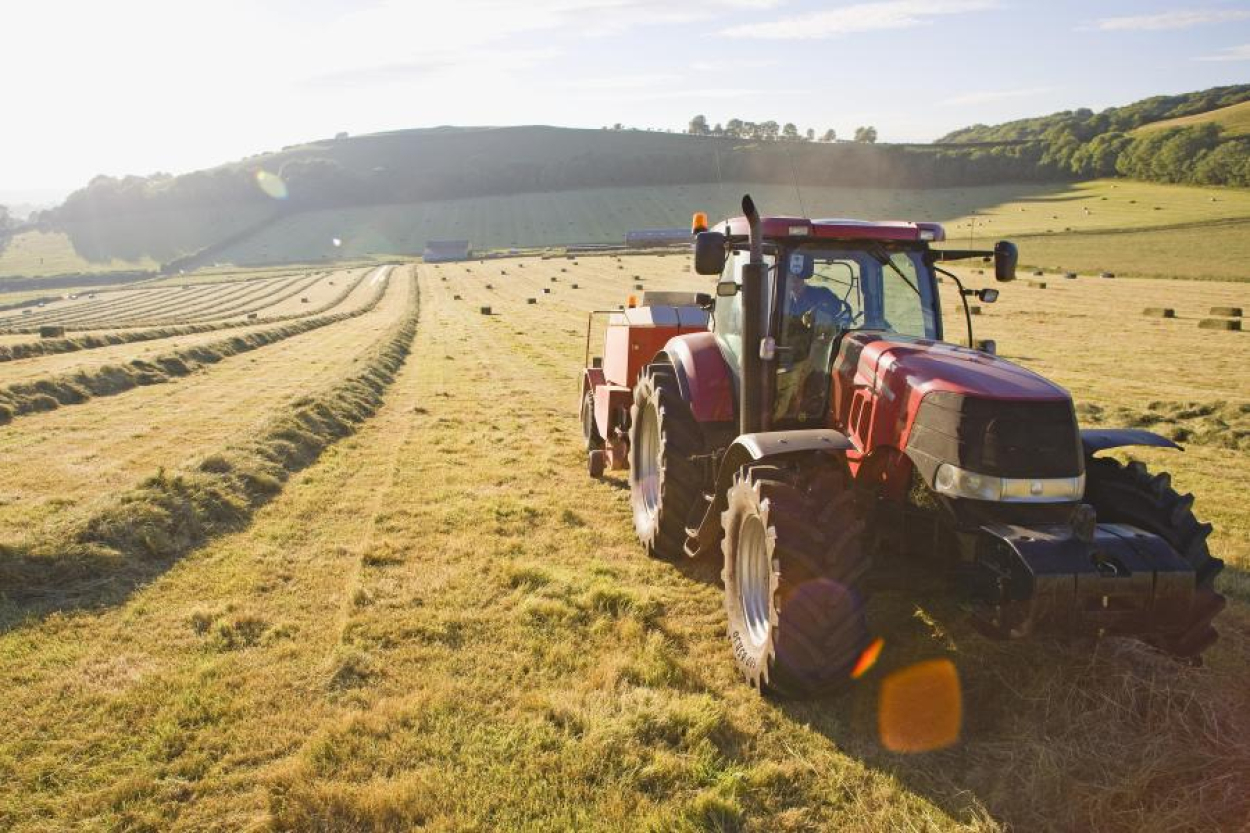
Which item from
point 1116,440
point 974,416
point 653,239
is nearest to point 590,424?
point 1116,440

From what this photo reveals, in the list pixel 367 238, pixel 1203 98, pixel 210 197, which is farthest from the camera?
pixel 210 197

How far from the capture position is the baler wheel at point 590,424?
915 centimetres

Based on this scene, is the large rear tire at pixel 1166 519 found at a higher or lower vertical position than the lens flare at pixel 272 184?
lower

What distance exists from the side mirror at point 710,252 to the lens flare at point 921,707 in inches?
98.8

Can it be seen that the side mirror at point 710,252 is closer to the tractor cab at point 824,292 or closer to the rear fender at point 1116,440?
the tractor cab at point 824,292

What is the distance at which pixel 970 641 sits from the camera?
4.61 m

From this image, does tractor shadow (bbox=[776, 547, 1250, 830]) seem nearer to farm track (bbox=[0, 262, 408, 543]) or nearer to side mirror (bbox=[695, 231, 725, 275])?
side mirror (bbox=[695, 231, 725, 275])

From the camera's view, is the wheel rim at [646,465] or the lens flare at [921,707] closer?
the lens flare at [921,707]

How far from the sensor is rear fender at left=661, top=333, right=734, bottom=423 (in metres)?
5.71

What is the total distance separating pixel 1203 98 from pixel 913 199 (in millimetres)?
42548

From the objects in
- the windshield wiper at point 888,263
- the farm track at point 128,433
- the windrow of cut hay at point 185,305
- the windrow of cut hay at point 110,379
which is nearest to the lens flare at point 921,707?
the windshield wiper at point 888,263

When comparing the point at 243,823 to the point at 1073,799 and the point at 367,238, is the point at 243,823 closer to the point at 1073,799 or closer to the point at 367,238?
the point at 1073,799

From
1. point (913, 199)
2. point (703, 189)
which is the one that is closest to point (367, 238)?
point (703, 189)

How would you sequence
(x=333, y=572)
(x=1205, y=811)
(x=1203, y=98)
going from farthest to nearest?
(x=1203, y=98)
(x=333, y=572)
(x=1205, y=811)
